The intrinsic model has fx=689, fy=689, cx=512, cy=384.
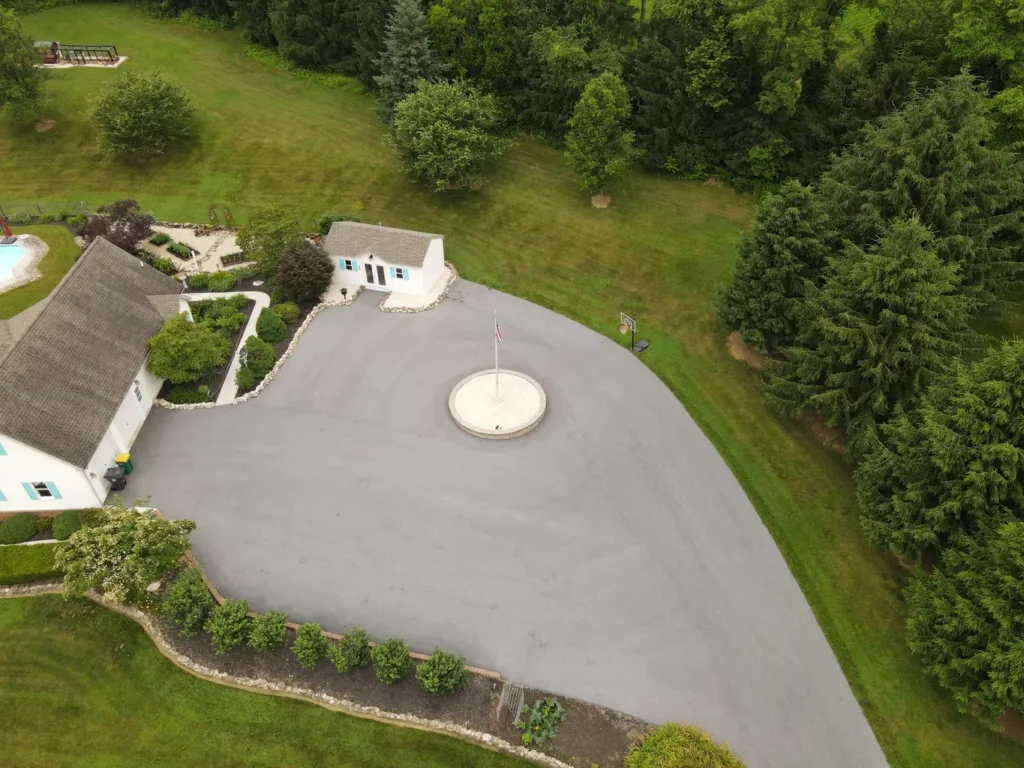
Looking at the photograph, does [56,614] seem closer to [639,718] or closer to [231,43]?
[639,718]

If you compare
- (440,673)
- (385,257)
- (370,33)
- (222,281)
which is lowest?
(222,281)

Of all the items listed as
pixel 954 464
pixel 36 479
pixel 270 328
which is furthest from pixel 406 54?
pixel 954 464

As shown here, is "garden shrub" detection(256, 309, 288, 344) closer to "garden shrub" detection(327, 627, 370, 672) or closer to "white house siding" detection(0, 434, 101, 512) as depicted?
"white house siding" detection(0, 434, 101, 512)

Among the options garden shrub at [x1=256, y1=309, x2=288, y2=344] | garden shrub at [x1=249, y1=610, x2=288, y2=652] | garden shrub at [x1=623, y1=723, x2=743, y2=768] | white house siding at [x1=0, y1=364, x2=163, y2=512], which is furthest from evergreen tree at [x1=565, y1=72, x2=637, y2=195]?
garden shrub at [x1=623, y1=723, x2=743, y2=768]

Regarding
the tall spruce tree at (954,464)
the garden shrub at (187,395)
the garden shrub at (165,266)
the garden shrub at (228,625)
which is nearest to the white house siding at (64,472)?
the garden shrub at (187,395)

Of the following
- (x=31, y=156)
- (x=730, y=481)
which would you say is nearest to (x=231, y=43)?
(x=31, y=156)

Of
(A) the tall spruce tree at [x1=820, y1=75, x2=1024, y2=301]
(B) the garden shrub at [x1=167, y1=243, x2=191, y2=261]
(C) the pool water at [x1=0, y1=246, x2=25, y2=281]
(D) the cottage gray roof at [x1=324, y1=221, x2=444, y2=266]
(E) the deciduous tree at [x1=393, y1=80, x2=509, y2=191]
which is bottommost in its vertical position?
(C) the pool water at [x1=0, y1=246, x2=25, y2=281]

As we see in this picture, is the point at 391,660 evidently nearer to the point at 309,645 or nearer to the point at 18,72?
the point at 309,645

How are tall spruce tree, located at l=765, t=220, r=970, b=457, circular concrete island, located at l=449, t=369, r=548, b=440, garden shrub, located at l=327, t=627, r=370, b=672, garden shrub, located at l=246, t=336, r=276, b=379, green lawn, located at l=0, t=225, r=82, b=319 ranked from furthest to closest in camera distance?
green lawn, located at l=0, t=225, r=82, b=319 < garden shrub, located at l=246, t=336, r=276, b=379 < circular concrete island, located at l=449, t=369, r=548, b=440 < tall spruce tree, located at l=765, t=220, r=970, b=457 < garden shrub, located at l=327, t=627, r=370, b=672
